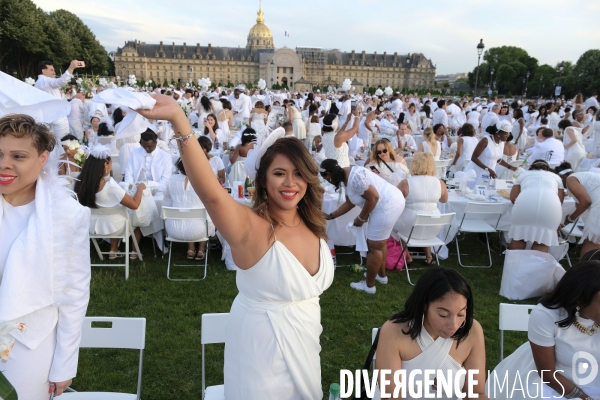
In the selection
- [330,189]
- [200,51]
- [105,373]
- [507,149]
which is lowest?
[105,373]

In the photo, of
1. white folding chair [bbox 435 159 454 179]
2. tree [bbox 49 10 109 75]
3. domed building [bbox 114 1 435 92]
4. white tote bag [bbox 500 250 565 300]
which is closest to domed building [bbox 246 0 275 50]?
domed building [bbox 114 1 435 92]

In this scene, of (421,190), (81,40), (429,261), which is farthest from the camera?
(81,40)

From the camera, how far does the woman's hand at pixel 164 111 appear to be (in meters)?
1.25

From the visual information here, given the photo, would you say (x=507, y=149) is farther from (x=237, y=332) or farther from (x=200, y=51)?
(x=200, y=51)

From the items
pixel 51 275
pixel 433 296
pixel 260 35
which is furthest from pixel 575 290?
pixel 260 35

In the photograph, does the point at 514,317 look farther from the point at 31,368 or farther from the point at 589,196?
the point at 31,368

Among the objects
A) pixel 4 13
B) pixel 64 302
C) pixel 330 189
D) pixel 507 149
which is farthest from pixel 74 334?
pixel 4 13

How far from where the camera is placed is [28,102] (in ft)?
5.53

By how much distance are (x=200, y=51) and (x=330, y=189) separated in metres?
97.4

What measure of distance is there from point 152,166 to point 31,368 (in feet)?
15.5

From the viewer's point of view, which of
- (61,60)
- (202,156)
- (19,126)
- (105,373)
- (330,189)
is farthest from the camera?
(61,60)

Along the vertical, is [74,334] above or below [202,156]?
below

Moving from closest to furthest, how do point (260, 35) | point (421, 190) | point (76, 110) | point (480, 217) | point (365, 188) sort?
point (365, 188)
point (421, 190)
point (480, 217)
point (76, 110)
point (260, 35)

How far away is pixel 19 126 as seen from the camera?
5.47ft
